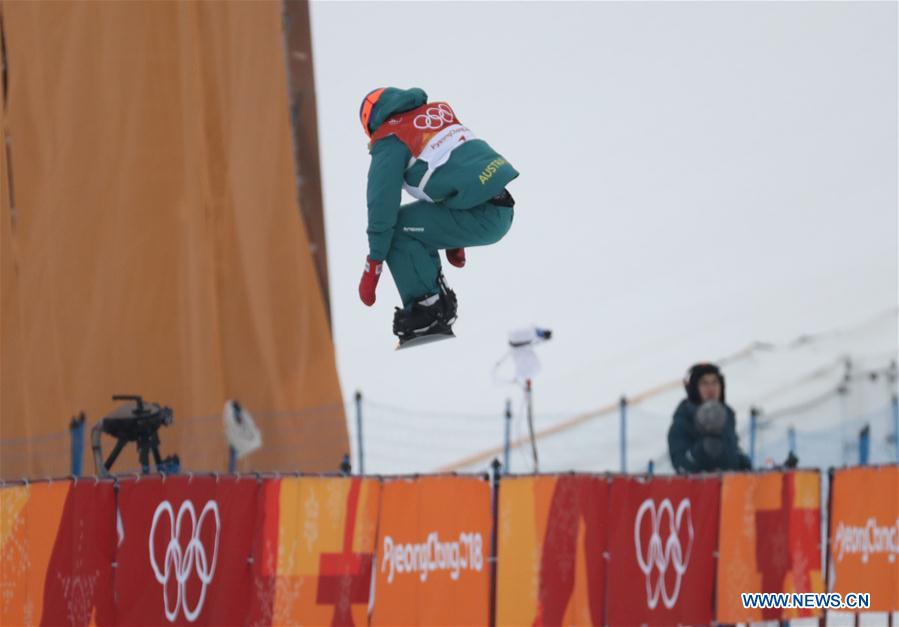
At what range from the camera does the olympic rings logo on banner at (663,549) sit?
8.20 metres

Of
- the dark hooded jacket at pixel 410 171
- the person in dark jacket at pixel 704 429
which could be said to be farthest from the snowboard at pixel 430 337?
the person in dark jacket at pixel 704 429

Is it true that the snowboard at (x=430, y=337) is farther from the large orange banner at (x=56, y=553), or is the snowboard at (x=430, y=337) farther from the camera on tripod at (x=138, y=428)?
the camera on tripod at (x=138, y=428)

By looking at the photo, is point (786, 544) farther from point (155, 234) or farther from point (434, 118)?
point (434, 118)

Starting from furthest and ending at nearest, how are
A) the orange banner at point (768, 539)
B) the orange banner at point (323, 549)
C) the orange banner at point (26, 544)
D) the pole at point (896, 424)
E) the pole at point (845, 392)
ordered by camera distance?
the pole at point (845, 392) < the pole at point (896, 424) < the orange banner at point (768, 539) < the orange banner at point (323, 549) < the orange banner at point (26, 544)

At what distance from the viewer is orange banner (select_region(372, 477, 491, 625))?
7316 millimetres

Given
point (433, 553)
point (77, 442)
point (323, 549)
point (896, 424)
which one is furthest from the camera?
point (896, 424)

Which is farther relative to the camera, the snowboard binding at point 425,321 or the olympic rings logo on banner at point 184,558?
the olympic rings logo on banner at point 184,558

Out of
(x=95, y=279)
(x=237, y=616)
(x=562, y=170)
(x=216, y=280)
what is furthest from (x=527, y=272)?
(x=237, y=616)

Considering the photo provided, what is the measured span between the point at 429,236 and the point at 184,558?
2.38 m

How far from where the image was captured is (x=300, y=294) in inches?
479

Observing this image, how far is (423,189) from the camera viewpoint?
465cm

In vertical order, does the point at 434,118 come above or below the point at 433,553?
above

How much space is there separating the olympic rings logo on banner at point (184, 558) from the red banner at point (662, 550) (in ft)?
7.39

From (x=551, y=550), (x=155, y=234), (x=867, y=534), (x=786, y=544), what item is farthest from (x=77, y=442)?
(x=867, y=534)
